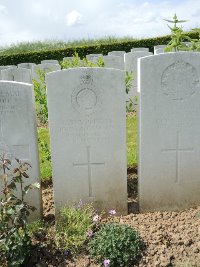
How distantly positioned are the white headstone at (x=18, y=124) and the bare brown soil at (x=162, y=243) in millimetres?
849

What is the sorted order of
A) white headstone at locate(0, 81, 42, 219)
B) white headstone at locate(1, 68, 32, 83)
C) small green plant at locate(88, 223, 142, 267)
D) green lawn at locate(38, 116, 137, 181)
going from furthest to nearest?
white headstone at locate(1, 68, 32, 83), green lawn at locate(38, 116, 137, 181), white headstone at locate(0, 81, 42, 219), small green plant at locate(88, 223, 142, 267)

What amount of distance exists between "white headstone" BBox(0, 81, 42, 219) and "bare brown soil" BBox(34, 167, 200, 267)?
2.79ft

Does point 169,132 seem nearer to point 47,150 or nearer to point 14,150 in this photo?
point 14,150

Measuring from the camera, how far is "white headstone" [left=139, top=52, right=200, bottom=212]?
373cm

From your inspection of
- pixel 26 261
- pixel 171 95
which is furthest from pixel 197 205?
pixel 26 261

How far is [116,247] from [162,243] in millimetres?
453

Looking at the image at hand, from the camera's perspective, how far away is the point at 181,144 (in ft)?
13.0

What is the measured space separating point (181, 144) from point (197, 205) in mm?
752

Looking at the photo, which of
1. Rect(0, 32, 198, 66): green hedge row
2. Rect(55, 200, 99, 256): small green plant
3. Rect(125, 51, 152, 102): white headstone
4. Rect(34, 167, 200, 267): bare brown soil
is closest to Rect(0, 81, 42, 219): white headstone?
Rect(55, 200, 99, 256): small green plant

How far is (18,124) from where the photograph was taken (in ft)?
12.1

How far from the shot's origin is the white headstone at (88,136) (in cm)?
366

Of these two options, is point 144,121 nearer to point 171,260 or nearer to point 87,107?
point 87,107

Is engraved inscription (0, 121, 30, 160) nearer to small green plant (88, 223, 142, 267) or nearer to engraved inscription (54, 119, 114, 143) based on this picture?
engraved inscription (54, 119, 114, 143)

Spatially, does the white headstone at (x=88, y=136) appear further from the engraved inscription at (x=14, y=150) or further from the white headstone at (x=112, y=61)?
the white headstone at (x=112, y=61)
